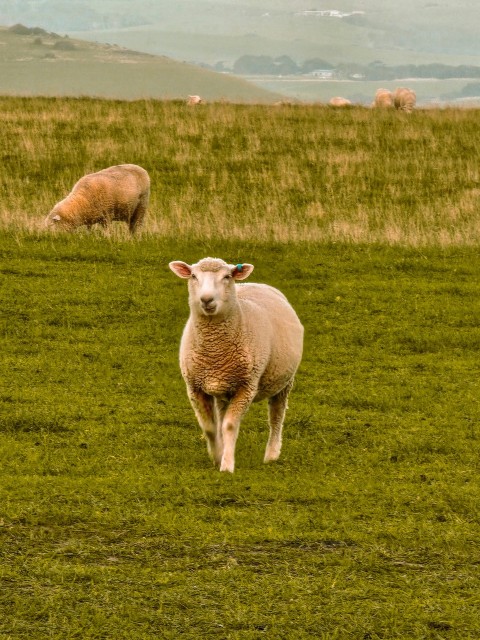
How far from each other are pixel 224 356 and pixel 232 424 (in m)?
0.47

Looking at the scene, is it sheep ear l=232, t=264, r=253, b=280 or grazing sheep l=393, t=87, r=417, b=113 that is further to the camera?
grazing sheep l=393, t=87, r=417, b=113

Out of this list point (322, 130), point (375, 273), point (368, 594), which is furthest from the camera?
point (322, 130)

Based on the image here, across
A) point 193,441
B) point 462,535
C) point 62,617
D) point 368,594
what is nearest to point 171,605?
point 62,617

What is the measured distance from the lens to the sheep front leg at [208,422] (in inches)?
328

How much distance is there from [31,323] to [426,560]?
25.9ft

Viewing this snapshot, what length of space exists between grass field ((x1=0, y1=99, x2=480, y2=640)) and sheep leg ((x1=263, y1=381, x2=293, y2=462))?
0.09m

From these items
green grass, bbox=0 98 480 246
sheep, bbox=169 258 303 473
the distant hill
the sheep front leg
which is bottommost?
the distant hill

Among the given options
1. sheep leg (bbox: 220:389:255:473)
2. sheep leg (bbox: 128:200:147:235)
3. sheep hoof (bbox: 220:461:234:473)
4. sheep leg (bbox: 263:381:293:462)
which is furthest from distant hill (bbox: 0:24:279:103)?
sheep hoof (bbox: 220:461:234:473)

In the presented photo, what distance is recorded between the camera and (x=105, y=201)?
60.6 ft

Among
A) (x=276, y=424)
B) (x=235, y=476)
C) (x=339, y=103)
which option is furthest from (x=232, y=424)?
(x=339, y=103)

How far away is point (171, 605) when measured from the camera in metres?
5.80

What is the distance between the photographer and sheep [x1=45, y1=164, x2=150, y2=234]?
18044mm

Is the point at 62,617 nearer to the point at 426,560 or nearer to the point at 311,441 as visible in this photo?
the point at 426,560

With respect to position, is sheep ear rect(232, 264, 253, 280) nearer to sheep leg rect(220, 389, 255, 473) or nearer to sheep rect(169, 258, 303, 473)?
sheep rect(169, 258, 303, 473)
